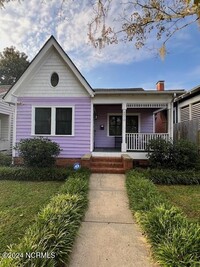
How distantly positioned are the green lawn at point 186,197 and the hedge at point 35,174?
3785mm

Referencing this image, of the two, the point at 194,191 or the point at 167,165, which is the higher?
the point at 167,165

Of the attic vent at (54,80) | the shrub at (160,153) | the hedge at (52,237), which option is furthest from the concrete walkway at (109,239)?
the attic vent at (54,80)

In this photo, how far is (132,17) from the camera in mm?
6648

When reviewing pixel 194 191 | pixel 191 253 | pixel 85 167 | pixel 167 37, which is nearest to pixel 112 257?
pixel 191 253

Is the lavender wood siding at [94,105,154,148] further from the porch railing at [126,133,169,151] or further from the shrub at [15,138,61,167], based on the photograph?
the shrub at [15,138,61,167]

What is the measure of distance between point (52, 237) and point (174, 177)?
559 centimetres

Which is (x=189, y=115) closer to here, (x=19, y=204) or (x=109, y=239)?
(x=109, y=239)

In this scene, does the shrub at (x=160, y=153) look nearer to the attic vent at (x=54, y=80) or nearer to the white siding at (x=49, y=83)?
the white siding at (x=49, y=83)

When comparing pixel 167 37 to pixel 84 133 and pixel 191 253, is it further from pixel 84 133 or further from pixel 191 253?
pixel 191 253

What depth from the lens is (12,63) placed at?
33.6 meters

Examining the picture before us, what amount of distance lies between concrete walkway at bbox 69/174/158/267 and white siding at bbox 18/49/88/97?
5.88 m

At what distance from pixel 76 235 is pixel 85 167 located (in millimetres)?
4621

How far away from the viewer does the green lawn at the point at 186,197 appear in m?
4.70

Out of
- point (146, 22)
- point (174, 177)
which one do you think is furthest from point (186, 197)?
point (146, 22)
